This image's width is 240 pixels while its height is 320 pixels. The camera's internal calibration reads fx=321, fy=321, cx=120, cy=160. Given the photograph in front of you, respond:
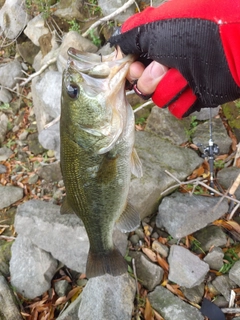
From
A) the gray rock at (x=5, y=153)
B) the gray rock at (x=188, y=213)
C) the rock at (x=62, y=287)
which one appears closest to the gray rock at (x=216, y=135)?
the gray rock at (x=188, y=213)

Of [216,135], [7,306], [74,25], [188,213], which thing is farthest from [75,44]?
[7,306]

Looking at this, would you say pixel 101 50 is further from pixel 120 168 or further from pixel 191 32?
pixel 191 32

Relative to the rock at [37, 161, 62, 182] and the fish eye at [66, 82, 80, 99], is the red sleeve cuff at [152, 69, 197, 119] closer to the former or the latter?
the fish eye at [66, 82, 80, 99]

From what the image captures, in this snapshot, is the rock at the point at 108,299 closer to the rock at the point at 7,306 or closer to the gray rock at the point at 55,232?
the gray rock at the point at 55,232

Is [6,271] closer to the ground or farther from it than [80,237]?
closer to the ground

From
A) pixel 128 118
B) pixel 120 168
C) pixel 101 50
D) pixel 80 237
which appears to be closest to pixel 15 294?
pixel 80 237

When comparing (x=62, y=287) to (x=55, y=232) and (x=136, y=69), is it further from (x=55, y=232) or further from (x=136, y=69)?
(x=136, y=69)

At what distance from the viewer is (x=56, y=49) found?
20.6 feet

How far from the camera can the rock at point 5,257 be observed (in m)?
4.47

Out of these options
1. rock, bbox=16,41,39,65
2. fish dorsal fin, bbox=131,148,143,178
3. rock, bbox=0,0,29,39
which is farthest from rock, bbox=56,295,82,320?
rock, bbox=0,0,29,39

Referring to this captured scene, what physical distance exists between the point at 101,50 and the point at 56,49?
120cm

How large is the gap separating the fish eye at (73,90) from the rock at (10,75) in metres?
5.66

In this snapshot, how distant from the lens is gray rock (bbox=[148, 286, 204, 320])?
335cm

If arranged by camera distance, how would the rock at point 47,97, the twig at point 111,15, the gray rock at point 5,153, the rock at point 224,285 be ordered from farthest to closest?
the gray rock at point 5,153, the rock at point 47,97, the twig at point 111,15, the rock at point 224,285
